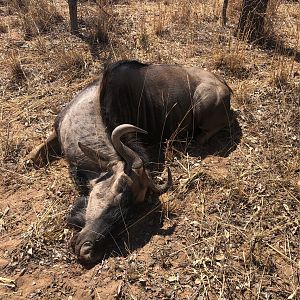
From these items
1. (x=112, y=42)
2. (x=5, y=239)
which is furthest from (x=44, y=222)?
(x=112, y=42)

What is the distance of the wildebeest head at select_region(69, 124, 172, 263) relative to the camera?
4102mm

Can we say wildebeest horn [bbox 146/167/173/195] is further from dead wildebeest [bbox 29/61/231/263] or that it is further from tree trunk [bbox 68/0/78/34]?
tree trunk [bbox 68/0/78/34]

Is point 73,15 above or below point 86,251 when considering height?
above

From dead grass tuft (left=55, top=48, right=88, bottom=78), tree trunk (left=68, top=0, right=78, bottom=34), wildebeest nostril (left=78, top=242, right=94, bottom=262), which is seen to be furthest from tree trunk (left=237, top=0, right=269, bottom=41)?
wildebeest nostril (left=78, top=242, right=94, bottom=262)

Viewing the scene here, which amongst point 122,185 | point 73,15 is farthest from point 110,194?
point 73,15

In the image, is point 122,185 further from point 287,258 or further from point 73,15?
point 73,15

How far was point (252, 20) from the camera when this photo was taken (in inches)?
301

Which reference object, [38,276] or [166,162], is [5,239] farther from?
[166,162]

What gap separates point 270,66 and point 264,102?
1.11 metres

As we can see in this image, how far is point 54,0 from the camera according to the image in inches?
367

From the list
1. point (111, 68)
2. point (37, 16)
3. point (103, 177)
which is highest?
point (111, 68)

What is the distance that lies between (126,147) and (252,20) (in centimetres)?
435

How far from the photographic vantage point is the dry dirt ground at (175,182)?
402 cm

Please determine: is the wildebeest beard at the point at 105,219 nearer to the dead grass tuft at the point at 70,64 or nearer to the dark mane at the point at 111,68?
the dark mane at the point at 111,68
